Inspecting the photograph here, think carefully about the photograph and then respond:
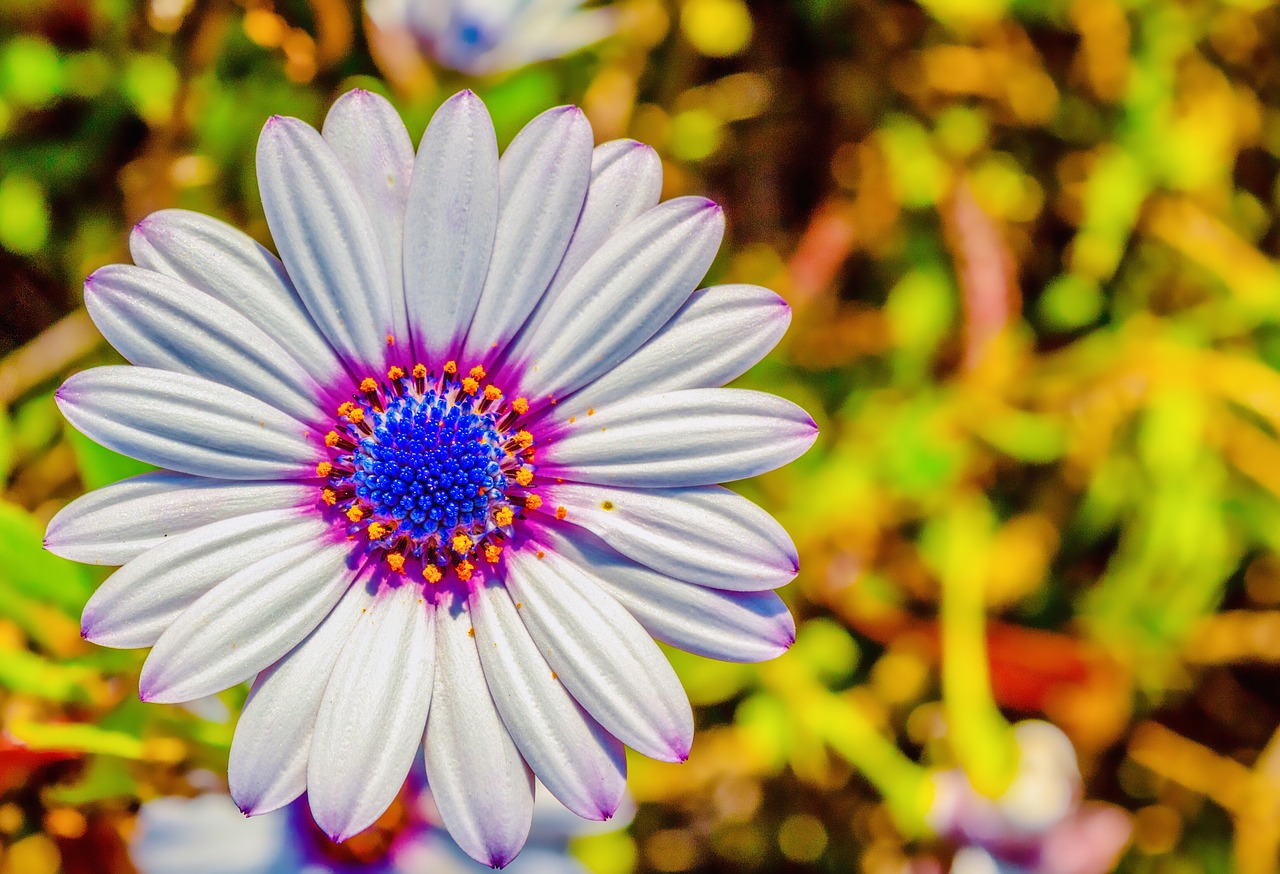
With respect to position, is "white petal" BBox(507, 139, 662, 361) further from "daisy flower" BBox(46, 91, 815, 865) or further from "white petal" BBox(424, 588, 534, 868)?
"white petal" BBox(424, 588, 534, 868)

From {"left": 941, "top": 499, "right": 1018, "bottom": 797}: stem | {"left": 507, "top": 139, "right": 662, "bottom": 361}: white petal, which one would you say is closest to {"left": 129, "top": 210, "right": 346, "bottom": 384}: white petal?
{"left": 507, "top": 139, "right": 662, "bottom": 361}: white petal

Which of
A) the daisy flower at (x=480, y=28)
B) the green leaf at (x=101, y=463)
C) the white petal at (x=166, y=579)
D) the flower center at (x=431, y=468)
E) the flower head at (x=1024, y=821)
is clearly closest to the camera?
the white petal at (x=166, y=579)

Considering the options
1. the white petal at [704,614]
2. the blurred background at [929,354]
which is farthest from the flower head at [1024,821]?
the white petal at [704,614]

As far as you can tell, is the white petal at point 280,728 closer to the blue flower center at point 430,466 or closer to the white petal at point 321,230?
the blue flower center at point 430,466

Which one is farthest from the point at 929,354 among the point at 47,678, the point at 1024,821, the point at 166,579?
the point at 47,678

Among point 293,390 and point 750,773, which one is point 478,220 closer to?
point 293,390

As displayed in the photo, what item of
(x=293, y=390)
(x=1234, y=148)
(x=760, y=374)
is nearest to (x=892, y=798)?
(x=760, y=374)
